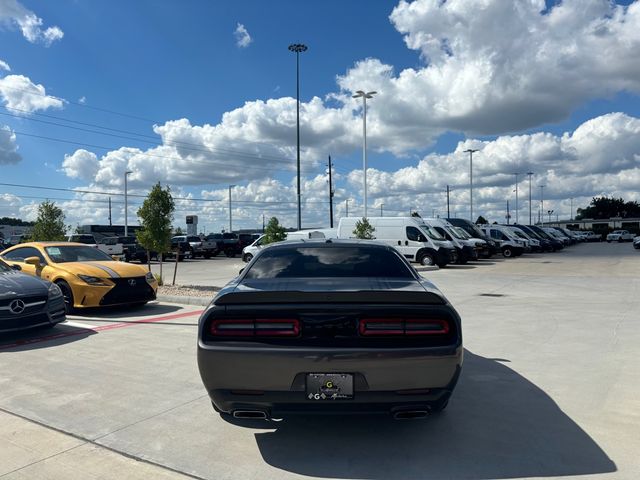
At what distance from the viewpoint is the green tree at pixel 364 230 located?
23898mm

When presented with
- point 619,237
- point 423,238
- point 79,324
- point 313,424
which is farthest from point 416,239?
point 619,237

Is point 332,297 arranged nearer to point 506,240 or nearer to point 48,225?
point 48,225

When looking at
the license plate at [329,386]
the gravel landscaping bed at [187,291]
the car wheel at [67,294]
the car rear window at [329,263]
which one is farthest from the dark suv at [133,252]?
the license plate at [329,386]

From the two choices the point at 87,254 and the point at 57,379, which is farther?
the point at 87,254

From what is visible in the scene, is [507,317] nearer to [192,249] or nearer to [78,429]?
[78,429]

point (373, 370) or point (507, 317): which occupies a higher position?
point (373, 370)

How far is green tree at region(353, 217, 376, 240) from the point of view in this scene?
23.9m

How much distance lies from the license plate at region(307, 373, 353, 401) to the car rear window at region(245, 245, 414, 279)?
4.47 ft

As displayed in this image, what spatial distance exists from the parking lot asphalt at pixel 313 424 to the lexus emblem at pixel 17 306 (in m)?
0.50

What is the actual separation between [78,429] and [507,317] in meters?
7.57

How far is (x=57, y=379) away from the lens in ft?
18.3

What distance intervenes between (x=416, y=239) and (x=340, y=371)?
21142mm

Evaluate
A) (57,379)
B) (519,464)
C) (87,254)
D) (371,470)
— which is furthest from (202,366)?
(87,254)

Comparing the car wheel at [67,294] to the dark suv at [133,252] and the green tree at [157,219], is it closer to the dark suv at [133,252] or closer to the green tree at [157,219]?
the green tree at [157,219]
